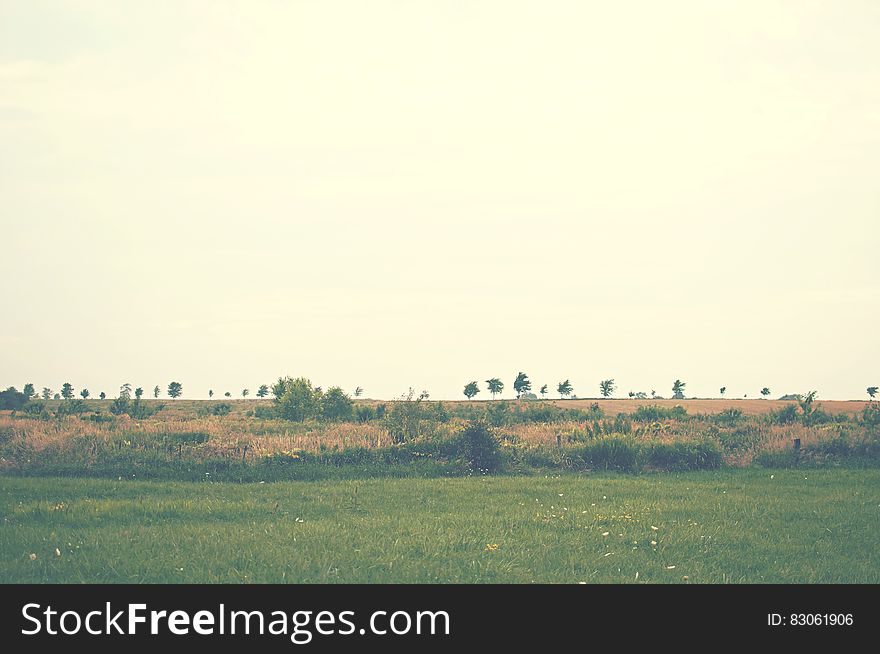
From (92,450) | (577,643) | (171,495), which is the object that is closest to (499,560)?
(577,643)

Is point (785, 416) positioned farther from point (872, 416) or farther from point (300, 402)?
point (300, 402)

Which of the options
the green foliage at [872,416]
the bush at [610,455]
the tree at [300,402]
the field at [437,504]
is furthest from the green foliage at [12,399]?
the green foliage at [872,416]

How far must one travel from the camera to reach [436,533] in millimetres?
15172

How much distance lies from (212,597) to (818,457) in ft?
100

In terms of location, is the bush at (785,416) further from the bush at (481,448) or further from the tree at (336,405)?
the tree at (336,405)

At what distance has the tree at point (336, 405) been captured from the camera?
67.2 metres

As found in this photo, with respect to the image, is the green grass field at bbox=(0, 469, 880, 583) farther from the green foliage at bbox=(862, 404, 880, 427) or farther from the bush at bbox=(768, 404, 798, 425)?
the bush at bbox=(768, 404, 798, 425)

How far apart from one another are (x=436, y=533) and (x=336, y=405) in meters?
53.8

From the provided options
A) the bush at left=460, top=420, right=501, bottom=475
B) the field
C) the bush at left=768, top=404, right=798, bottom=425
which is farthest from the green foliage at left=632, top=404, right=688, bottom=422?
the bush at left=460, top=420, right=501, bottom=475

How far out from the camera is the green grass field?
12000 mm

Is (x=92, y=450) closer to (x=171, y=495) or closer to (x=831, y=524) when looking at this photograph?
(x=171, y=495)

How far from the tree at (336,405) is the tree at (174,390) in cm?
11736

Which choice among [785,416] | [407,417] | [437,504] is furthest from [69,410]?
[785,416]

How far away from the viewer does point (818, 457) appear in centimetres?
3334
